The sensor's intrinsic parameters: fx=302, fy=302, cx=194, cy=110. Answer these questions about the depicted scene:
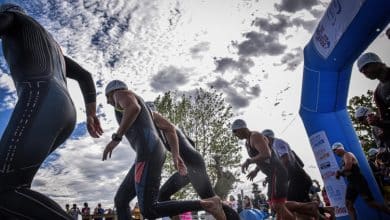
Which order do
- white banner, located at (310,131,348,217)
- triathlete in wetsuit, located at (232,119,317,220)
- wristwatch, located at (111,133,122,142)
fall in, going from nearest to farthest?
wristwatch, located at (111,133,122,142)
triathlete in wetsuit, located at (232,119,317,220)
white banner, located at (310,131,348,217)

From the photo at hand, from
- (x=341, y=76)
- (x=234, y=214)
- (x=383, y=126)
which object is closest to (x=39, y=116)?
(x=234, y=214)

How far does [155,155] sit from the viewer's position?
124 inches

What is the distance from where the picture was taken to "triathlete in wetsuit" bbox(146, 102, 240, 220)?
3.64 meters

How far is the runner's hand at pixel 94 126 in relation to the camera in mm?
2475

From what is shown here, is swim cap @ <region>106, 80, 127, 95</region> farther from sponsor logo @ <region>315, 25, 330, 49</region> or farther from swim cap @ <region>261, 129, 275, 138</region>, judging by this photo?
sponsor logo @ <region>315, 25, 330, 49</region>

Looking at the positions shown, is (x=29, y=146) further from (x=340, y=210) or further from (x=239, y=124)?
(x=340, y=210)

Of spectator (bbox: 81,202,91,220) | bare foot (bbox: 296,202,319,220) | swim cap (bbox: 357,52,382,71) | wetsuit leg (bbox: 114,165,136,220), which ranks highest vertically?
swim cap (bbox: 357,52,382,71)

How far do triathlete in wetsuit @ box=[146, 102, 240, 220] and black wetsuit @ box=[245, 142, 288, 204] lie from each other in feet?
6.10

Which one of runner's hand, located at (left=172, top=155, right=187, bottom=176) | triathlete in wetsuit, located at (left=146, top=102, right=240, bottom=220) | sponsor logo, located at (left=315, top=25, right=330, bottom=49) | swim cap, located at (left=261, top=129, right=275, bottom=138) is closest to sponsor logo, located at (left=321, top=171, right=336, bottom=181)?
swim cap, located at (left=261, top=129, right=275, bottom=138)

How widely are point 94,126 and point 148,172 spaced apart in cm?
84

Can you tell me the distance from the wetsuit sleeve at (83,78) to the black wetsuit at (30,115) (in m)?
0.28

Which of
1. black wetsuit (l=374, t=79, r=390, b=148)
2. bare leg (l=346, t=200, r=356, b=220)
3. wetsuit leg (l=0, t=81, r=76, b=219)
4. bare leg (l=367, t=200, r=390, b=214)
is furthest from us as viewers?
bare leg (l=346, t=200, r=356, b=220)

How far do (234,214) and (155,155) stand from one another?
4.09 feet

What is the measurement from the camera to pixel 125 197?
348 cm
